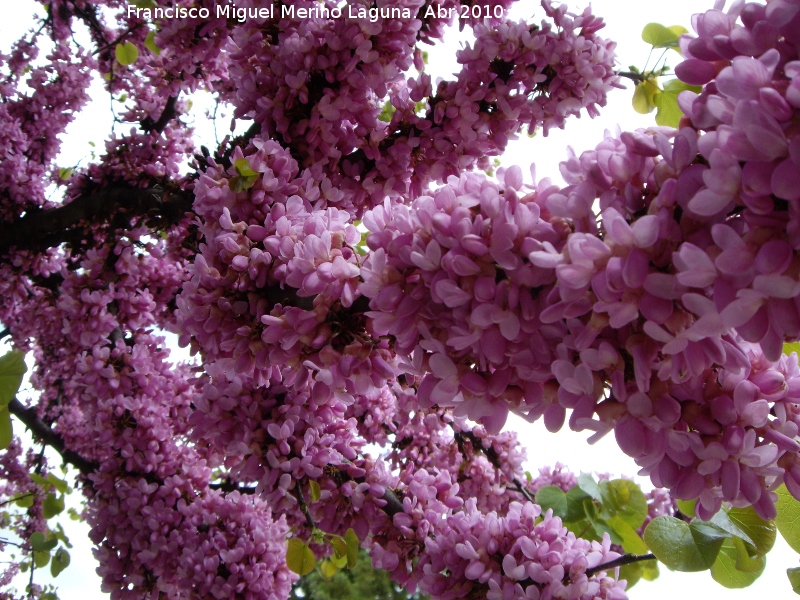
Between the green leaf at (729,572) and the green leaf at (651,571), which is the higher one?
the green leaf at (651,571)

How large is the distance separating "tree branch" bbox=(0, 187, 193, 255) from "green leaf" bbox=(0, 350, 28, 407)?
55.2 inches

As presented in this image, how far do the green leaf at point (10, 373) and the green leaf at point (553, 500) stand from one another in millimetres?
1656

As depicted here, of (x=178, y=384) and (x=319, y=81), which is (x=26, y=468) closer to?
(x=178, y=384)

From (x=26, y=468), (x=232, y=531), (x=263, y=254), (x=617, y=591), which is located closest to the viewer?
(x=263, y=254)

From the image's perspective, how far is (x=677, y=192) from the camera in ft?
2.08

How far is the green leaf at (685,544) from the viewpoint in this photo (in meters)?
1.18

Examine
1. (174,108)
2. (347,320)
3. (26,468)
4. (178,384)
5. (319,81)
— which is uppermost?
(174,108)

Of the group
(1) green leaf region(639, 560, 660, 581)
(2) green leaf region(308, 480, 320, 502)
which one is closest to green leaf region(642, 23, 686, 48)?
(2) green leaf region(308, 480, 320, 502)

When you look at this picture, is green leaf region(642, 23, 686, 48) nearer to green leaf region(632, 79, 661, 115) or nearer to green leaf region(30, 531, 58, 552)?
green leaf region(632, 79, 661, 115)

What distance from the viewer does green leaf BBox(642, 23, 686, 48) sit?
165cm

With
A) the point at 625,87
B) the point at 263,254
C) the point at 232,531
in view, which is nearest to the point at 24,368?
the point at 263,254

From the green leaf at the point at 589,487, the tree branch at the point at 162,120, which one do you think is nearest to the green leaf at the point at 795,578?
the green leaf at the point at 589,487

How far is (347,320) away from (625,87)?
4.31 feet

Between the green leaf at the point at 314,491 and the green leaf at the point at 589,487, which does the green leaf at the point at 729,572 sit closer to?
the green leaf at the point at 589,487
